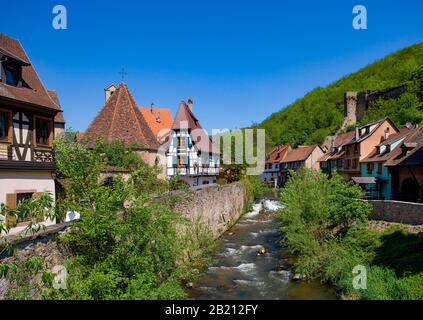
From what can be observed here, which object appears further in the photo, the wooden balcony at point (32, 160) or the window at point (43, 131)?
the window at point (43, 131)

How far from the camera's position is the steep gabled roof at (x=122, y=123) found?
2897 centimetres

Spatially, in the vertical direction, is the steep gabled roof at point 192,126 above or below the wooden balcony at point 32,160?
above

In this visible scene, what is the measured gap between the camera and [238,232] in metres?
27.0

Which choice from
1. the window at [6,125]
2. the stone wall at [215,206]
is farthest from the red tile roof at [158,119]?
the window at [6,125]

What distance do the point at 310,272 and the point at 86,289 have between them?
37.1 ft

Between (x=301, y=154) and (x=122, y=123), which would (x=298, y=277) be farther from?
(x=301, y=154)

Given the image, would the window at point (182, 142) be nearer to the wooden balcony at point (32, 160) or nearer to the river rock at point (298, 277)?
the wooden balcony at point (32, 160)

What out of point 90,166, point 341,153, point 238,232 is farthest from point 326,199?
point 341,153

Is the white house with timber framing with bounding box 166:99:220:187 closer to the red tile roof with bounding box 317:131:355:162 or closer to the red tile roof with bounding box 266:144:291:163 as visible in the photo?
the red tile roof with bounding box 317:131:355:162

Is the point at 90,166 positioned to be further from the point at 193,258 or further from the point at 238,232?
the point at 238,232

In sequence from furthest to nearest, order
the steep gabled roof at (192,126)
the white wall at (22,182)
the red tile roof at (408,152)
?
the steep gabled roof at (192,126)
the red tile roof at (408,152)
the white wall at (22,182)

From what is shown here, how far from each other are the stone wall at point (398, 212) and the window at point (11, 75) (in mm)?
20319

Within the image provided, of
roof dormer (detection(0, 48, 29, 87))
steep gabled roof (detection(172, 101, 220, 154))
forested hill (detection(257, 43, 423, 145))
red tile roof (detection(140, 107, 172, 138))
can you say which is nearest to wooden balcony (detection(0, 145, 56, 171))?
roof dormer (detection(0, 48, 29, 87))

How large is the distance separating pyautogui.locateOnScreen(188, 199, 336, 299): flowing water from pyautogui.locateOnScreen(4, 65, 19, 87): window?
467 inches
